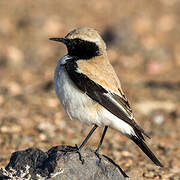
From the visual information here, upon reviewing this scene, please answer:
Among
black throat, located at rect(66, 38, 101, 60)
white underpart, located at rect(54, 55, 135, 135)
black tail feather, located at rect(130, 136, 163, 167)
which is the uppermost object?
black throat, located at rect(66, 38, 101, 60)

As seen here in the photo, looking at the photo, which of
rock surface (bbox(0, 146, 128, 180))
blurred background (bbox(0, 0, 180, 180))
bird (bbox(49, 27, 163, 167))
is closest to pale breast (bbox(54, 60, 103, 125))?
bird (bbox(49, 27, 163, 167))

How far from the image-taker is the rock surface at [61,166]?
548 cm

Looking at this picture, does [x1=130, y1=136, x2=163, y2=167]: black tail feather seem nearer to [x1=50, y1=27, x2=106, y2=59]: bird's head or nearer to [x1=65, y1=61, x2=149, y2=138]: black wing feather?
[x1=65, y1=61, x2=149, y2=138]: black wing feather

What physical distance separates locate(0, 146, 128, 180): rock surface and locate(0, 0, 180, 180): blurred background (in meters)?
0.79

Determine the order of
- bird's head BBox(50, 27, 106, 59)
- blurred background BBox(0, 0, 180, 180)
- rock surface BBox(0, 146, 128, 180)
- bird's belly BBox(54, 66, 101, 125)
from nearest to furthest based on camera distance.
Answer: rock surface BBox(0, 146, 128, 180), bird's belly BBox(54, 66, 101, 125), bird's head BBox(50, 27, 106, 59), blurred background BBox(0, 0, 180, 180)

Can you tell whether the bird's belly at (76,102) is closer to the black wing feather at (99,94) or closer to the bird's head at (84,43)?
the black wing feather at (99,94)

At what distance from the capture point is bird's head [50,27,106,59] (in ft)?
20.3

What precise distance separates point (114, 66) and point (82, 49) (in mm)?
6914

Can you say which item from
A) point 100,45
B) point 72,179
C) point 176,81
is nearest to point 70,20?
point 176,81

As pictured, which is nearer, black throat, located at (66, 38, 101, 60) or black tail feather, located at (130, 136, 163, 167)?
black tail feather, located at (130, 136, 163, 167)

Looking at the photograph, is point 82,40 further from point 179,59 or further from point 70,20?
point 70,20

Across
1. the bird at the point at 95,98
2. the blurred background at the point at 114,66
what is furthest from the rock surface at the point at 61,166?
the blurred background at the point at 114,66

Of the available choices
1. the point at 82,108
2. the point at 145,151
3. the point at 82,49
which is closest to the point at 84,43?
the point at 82,49

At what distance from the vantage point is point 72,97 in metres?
5.79
